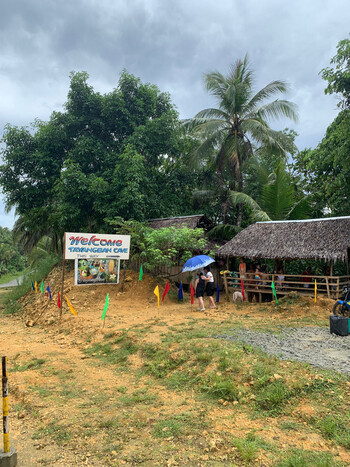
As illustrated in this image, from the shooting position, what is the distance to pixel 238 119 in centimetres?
1916

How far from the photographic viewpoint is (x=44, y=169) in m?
19.7

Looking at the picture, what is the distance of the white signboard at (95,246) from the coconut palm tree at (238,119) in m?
8.97

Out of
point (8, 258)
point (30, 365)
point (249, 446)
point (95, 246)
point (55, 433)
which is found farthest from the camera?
point (8, 258)

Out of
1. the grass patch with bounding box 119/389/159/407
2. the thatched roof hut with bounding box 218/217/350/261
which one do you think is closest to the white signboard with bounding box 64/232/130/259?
the thatched roof hut with bounding box 218/217/350/261

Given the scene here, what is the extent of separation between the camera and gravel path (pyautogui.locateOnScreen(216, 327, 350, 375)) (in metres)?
6.24

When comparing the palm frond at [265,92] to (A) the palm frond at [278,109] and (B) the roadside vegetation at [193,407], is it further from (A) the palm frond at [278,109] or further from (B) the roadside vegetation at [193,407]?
(B) the roadside vegetation at [193,407]

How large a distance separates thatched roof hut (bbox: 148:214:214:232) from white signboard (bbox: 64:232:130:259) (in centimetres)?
429

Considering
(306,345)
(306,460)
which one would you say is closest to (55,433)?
(306,460)

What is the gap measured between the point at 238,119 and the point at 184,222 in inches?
279

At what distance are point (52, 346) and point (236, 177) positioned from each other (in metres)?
15.0

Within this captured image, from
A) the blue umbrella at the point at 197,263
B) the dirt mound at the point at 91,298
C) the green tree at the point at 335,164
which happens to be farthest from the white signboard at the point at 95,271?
the green tree at the point at 335,164

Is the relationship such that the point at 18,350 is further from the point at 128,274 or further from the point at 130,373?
the point at 128,274

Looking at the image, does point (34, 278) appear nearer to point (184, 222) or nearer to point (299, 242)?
point (184, 222)

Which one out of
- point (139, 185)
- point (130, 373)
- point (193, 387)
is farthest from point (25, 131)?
point (193, 387)
